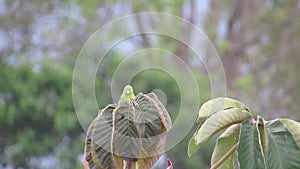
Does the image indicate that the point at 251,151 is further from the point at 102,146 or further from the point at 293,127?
the point at 102,146

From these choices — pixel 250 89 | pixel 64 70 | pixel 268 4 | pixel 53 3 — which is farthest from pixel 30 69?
pixel 268 4

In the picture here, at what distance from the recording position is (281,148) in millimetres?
817

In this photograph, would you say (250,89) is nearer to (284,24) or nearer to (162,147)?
(284,24)

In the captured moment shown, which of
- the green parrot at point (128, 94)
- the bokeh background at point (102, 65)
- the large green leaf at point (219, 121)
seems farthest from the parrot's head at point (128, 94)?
the bokeh background at point (102, 65)

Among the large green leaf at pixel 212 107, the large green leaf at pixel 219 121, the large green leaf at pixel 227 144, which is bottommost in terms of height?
the large green leaf at pixel 227 144

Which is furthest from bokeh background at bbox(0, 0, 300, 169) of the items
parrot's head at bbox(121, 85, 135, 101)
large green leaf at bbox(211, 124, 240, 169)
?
parrot's head at bbox(121, 85, 135, 101)

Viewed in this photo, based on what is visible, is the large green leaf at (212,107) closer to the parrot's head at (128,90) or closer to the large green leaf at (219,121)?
the large green leaf at (219,121)

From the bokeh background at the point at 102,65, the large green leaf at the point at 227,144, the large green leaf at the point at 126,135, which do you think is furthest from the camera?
the bokeh background at the point at 102,65

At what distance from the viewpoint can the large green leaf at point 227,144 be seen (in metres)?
0.90

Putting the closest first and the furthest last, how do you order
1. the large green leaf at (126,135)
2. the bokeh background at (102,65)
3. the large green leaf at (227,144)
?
1. the large green leaf at (126,135)
2. the large green leaf at (227,144)
3. the bokeh background at (102,65)

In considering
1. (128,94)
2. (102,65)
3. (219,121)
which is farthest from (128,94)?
(102,65)

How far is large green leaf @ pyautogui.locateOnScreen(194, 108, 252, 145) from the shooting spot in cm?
87

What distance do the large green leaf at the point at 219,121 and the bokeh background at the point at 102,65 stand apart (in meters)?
2.10

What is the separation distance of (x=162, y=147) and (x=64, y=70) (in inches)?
171
